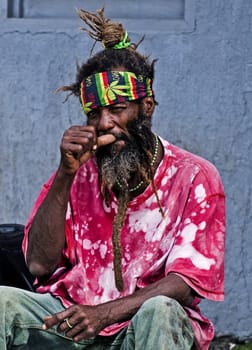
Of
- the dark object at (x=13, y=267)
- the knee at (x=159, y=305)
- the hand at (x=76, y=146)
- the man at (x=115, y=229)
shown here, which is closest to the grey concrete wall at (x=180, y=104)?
the dark object at (x=13, y=267)

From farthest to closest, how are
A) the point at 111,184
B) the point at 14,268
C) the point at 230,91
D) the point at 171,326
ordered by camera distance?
the point at 230,91
the point at 14,268
the point at 111,184
the point at 171,326

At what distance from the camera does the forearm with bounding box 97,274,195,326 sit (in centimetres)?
420

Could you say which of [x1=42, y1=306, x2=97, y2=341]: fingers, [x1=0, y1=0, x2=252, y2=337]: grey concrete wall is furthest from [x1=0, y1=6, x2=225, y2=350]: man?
[x1=0, y1=0, x2=252, y2=337]: grey concrete wall

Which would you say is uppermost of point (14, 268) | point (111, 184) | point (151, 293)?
point (111, 184)

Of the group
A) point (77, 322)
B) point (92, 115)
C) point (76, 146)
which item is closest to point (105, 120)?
point (92, 115)

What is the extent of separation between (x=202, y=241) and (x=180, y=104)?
165 centimetres

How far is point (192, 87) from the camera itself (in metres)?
5.82

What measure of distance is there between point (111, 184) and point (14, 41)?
1705mm

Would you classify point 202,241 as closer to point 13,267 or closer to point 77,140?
point 77,140

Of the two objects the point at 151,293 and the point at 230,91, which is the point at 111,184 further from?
the point at 230,91

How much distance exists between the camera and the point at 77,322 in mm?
4121

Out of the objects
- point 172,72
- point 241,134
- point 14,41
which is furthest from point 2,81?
point 241,134

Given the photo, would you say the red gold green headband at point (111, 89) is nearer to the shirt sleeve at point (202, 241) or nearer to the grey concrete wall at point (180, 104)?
the shirt sleeve at point (202, 241)

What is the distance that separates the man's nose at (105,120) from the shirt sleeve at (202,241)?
407mm
